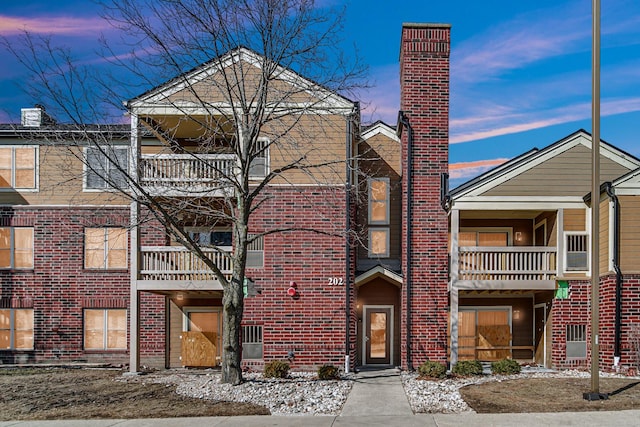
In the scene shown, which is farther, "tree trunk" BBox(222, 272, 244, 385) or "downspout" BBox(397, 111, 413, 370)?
"downspout" BBox(397, 111, 413, 370)

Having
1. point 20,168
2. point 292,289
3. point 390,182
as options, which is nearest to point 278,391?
point 292,289

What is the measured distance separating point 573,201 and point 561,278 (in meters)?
2.27

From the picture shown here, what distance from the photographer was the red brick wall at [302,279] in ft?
58.9

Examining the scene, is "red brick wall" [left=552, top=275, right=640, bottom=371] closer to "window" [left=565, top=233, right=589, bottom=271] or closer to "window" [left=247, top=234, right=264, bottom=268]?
"window" [left=565, top=233, right=589, bottom=271]

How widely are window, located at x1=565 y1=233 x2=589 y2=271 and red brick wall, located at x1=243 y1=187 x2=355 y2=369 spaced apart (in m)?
6.55

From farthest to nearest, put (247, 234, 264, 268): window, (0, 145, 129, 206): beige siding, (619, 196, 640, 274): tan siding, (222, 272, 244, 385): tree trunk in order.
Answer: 1. (0, 145, 129, 206): beige siding
2. (247, 234, 264, 268): window
3. (619, 196, 640, 274): tan siding
4. (222, 272, 244, 385): tree trunk

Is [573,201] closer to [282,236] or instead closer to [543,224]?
[543,224]

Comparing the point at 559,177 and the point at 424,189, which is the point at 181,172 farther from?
the point at 559,177

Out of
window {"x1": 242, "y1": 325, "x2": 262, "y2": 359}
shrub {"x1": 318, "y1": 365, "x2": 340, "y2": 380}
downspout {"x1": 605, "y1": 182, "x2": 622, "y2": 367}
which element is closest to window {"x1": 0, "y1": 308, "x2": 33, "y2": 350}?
window {"x1": 242, "y1": 325, "x2": 262, "y2": 359}

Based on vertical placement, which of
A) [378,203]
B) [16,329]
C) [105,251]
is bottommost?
[16,329]

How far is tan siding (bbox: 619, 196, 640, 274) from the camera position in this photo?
55.3 ft

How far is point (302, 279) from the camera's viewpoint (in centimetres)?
1814

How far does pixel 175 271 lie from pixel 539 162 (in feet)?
36.5

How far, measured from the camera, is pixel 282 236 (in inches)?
720
